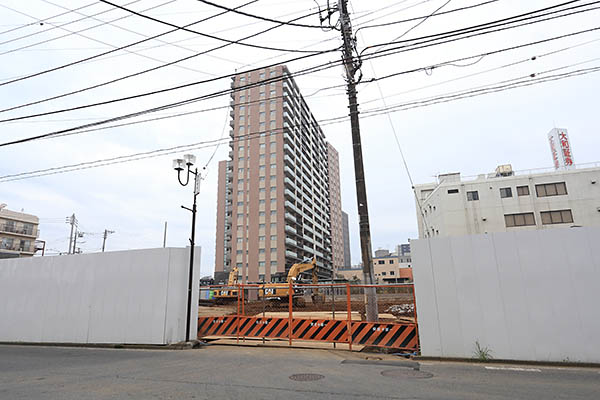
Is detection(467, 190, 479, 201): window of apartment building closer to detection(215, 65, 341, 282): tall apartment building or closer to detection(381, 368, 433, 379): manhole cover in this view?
detection(215, 65, 341, 282): tall apartment building

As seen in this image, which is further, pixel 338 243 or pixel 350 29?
pixel 338 243

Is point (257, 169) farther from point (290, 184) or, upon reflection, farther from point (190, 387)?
point (190, 387)

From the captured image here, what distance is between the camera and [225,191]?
8150 cm

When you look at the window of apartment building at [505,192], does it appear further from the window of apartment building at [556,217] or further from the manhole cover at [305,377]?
the manhole cover at [305,377]

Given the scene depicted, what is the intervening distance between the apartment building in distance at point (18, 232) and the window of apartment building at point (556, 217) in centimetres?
8065

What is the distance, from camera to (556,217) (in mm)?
41219

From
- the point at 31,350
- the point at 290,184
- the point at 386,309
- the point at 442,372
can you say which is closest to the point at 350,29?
the point at 442,372

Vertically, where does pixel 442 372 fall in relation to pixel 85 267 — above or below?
below

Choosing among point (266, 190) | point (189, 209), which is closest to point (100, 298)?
point (189, 209)

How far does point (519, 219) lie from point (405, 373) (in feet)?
149

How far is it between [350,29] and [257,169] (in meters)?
60.9

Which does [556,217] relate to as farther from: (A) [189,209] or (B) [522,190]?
(A) [189,209]

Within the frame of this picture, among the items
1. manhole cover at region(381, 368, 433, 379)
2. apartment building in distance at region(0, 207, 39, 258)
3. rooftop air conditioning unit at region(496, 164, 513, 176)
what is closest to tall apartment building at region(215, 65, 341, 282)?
rooftop air conditioning unit at region(496, 164, 513, 176)

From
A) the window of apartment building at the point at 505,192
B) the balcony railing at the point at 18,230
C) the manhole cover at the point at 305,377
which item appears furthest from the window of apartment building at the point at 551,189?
the balcony railing at the point at 18,230
